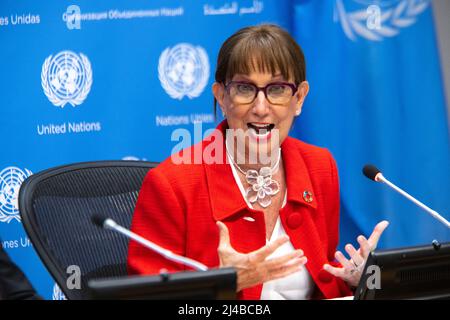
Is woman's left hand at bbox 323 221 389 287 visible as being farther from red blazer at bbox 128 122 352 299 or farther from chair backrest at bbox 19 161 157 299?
chair backrest at bbox 19 161 157 299

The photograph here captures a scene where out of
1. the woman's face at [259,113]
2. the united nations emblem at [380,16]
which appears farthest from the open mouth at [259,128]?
the united nations emblem at [380,16]

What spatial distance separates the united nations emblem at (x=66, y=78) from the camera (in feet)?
12.0

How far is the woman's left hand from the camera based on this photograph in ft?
7.45

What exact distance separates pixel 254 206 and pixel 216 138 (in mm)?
250

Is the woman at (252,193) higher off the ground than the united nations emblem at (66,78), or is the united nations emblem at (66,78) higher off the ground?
the united nations emblem at (66,78)

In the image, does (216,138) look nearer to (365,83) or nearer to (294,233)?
(294,233)

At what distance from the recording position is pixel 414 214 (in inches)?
150

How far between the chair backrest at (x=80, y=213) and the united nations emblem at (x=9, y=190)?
1.03 m

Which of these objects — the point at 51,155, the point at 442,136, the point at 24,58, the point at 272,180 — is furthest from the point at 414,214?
the point at 24,58

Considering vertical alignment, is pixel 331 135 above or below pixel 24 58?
below

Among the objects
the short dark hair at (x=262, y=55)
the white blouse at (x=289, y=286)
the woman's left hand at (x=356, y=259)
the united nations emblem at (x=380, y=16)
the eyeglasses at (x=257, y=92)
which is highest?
the united nations emblem at (x=380, y=16)

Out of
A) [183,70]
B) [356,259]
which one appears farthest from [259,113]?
[183,70]

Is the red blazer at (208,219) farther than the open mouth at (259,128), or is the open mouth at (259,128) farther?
the open mouth at (259,128)

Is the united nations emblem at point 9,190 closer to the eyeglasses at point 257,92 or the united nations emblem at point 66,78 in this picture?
the united nations emblem at point 66,78
